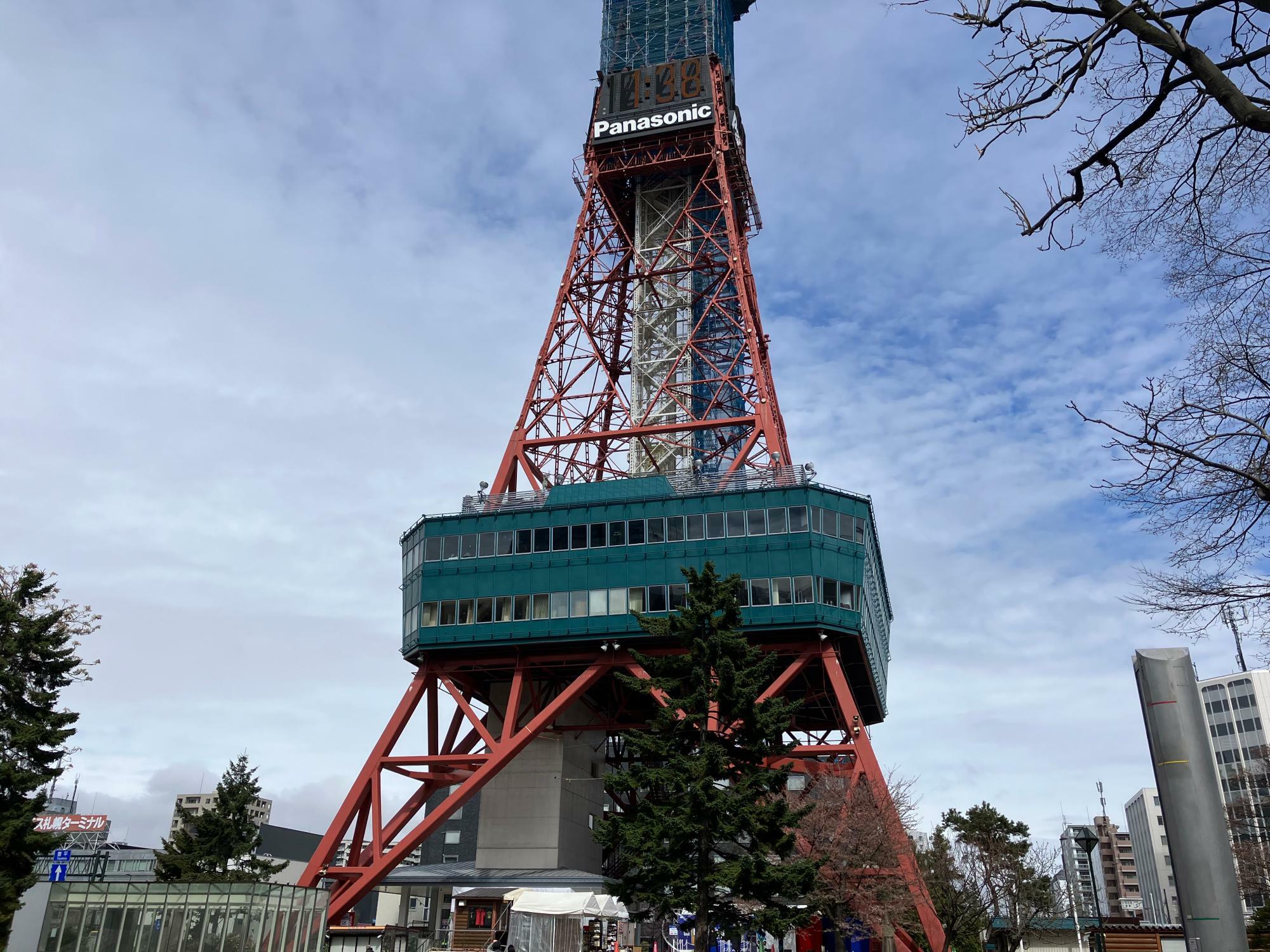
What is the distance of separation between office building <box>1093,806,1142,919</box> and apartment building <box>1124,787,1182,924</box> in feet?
4.11

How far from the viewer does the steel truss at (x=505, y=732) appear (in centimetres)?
4875

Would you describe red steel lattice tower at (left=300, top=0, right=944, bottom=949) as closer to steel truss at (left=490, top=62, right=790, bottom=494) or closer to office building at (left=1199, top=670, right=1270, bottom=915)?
steel truss at (left=490, top=62, right=790, bottom=494)

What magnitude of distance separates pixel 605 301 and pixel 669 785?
1732 inches

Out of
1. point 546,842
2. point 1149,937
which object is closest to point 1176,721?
point 1149,937

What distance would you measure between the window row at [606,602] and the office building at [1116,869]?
389 feet

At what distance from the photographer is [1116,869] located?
151m

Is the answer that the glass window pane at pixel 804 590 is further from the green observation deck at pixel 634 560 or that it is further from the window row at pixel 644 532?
the window row at pixel 644 532

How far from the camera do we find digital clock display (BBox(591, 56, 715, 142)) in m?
71.4

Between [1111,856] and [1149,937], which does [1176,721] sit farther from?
[1111,856]

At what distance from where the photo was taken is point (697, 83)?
237ft

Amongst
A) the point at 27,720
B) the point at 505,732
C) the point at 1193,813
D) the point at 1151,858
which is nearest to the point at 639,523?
the point at 505,732

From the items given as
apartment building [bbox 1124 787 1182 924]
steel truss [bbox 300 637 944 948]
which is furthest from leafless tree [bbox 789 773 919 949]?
apartment building [bbox 1124 787 1182 924]

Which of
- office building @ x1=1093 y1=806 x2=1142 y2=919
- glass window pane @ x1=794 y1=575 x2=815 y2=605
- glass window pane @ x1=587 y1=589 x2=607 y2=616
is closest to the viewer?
glass window pane @ x1=794 y1=575 x2=815 y2=605

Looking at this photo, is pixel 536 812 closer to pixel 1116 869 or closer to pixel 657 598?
pixel 657 598
